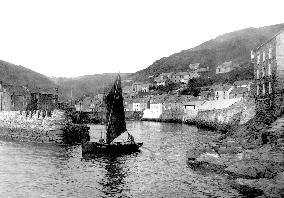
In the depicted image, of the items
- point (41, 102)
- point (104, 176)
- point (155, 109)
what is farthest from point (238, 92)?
point (104, 176)

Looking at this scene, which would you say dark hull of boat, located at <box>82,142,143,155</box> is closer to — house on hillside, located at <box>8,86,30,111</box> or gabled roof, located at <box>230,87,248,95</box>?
house on hillside, located at <box>8,86,30,111</box>

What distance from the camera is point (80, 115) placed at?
A: 11606cm

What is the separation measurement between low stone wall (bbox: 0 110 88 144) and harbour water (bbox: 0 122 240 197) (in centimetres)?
1032

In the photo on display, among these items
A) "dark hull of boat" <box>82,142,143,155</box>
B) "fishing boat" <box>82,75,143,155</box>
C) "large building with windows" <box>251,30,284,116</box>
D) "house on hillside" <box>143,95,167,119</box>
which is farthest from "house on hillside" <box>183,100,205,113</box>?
"dark hull of boat" <box>82,142,143,155</box>

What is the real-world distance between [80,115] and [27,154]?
72.3 m

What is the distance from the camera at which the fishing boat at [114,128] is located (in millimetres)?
44562

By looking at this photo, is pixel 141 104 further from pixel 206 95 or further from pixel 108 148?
pixel 108 148

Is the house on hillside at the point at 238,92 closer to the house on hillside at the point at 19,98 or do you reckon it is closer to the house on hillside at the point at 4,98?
the house on hillside at the point at 19,98

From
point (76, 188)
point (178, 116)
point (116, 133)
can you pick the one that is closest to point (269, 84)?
point (116, 133)

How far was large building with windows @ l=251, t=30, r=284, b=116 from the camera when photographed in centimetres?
4704

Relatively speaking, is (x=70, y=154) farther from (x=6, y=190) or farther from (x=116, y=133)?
(x=6, y=190)

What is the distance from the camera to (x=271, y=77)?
4953 centimetres

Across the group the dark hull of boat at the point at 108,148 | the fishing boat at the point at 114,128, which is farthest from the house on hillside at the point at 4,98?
the dark hull of boat at the point at 108,148

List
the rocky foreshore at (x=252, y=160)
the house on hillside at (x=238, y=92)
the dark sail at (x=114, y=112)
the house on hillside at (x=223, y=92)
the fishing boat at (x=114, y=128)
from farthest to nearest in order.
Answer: the house on hillside at (x=223, y=92), the house on hillside at (x=238, y=92), the dark sail at (x=114, y=112), the fishing boat at (x=114, y=128), the rocky foreshore at (x=252, y=160)
